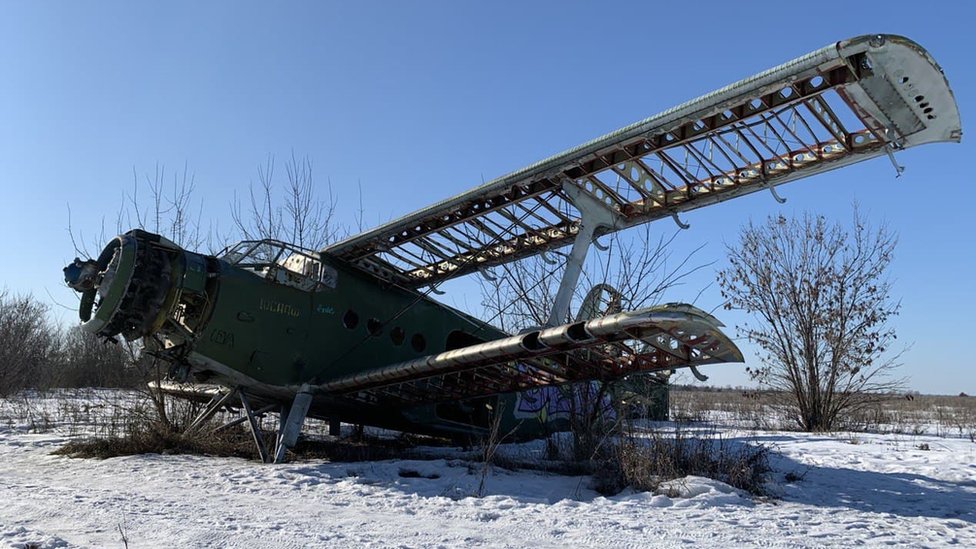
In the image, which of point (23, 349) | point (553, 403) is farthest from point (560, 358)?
point (23, 349)

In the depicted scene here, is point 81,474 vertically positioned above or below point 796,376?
below

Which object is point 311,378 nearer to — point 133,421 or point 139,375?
point 133,421

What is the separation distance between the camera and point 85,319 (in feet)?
27.9

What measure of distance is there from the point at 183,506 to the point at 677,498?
4.54m

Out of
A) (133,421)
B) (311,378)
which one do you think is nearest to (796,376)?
(311,378)

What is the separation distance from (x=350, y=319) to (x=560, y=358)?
382 centimetres

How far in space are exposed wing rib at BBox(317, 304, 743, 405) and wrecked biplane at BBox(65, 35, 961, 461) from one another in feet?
0.08

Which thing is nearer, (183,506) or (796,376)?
(183,506)

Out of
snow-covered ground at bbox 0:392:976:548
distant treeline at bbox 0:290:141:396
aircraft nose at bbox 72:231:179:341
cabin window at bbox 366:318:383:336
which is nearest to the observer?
snow-covered ground at bbox 0:392:976:548

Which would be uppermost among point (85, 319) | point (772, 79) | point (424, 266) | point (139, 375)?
point (772, 79)

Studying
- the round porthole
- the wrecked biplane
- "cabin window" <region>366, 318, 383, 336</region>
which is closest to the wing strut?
the wrecked biplane

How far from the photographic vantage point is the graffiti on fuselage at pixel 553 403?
957cm

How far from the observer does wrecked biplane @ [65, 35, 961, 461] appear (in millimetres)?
5781

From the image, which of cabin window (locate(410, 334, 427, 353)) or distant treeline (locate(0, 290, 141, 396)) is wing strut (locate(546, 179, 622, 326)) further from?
distant treeline (locate(0, 290, 141, 396))
